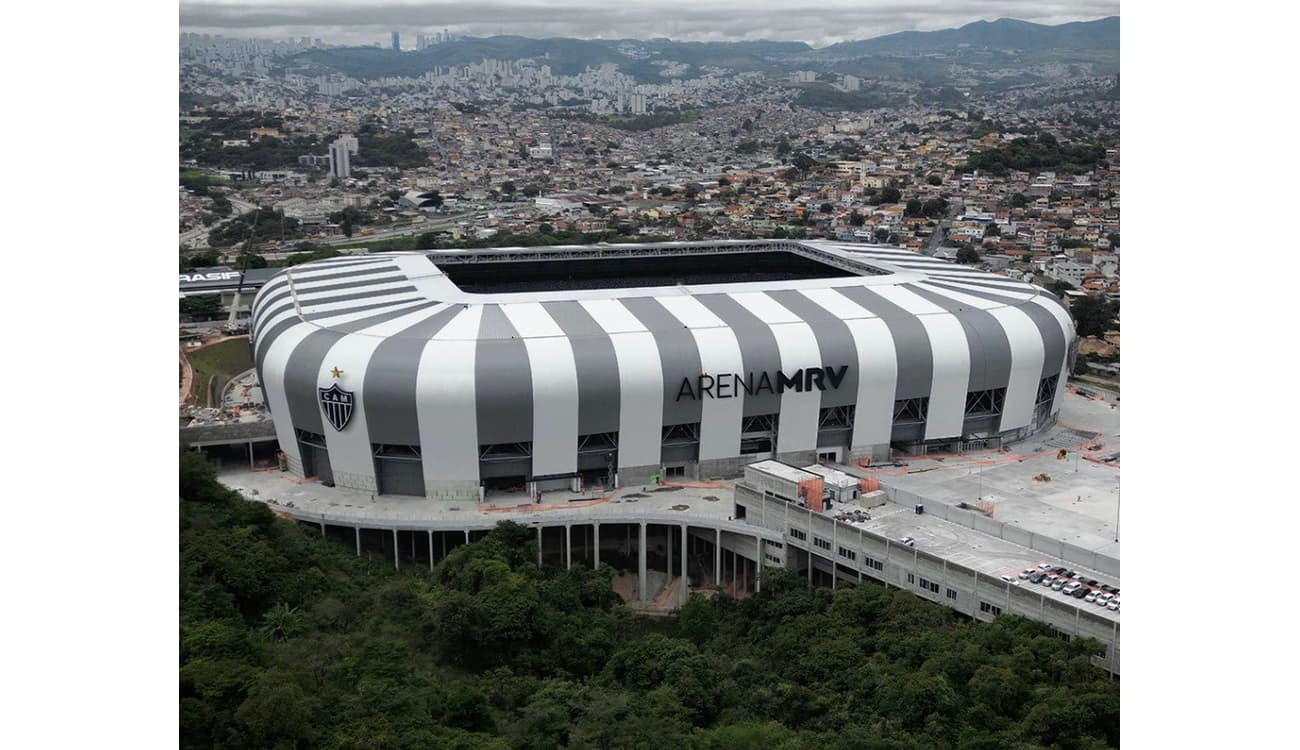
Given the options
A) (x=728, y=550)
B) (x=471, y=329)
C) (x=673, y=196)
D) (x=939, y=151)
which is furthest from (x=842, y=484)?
(x=939, y=151)

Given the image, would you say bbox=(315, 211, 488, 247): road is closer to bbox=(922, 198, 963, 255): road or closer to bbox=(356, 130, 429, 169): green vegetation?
bbox=(356, 130, 429, 169): green vegetation

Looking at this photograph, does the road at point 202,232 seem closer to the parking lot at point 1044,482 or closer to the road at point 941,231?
the road at point 941,231

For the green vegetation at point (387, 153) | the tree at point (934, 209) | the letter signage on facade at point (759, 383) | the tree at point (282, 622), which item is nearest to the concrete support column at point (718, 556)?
the letter signage on facade at point (759, 383)

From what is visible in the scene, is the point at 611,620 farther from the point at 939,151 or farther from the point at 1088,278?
the point at 939,151

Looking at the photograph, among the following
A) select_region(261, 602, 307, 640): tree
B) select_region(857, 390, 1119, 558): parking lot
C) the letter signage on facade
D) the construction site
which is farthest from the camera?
the letter signage on facade

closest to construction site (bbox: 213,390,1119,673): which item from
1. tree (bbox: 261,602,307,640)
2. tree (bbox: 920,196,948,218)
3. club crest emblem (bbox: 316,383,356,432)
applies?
club crest emblem (bbox: 316,383,356,432)

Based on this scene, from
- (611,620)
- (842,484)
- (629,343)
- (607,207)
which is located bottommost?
(611,620)
